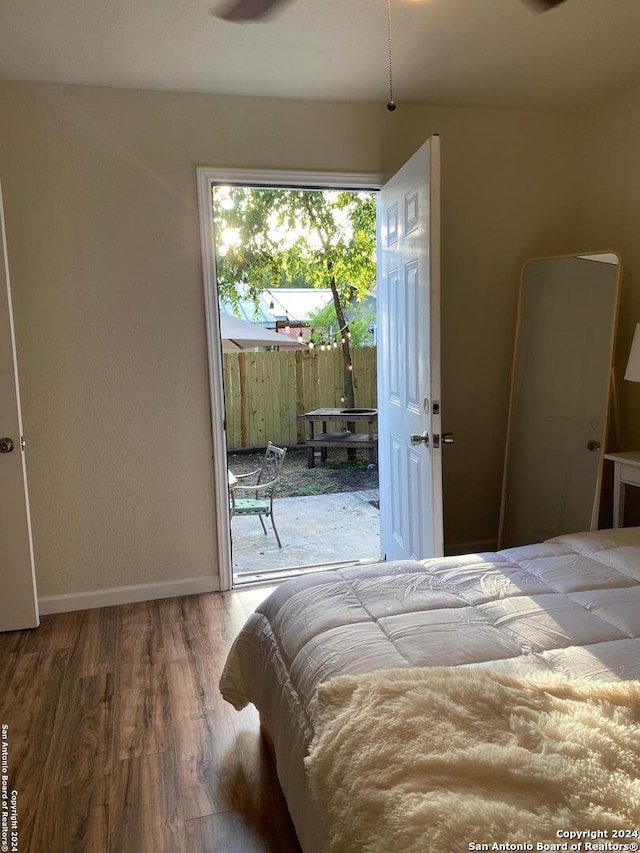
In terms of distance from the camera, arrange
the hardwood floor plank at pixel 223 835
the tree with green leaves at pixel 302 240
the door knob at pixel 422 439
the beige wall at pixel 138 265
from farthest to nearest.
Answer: the tree with green leaves at pixel 302 240
the beige wall at pixel 138 265
the door knob at pixel 422 439
the hardwood floor plank at pixel 223 835

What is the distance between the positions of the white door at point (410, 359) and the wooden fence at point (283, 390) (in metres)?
3.96

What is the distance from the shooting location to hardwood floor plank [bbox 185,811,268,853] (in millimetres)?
1632

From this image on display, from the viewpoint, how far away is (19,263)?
2.92 m

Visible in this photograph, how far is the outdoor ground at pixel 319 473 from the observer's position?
20.6 ft

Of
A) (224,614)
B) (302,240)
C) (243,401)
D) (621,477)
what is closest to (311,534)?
(224,614)

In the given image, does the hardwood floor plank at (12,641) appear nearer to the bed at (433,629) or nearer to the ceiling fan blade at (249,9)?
the bed at (433,629)

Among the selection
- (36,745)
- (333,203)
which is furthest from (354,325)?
(36,745)

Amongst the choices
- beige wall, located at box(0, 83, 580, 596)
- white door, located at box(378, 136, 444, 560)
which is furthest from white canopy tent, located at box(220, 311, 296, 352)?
beige wall, located at box(0, 83, 580, 596)

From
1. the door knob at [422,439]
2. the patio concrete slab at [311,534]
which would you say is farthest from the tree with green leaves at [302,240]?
the door knob at [422,439]

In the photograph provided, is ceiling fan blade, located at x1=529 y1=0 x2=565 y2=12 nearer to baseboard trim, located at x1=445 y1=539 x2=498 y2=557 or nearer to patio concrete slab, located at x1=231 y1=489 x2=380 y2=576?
baseboard trim, located at x1=445 y1=539 x2=498 y2=557

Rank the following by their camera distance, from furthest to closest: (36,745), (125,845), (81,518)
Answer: (81,518) → (36,745) → (125,845)

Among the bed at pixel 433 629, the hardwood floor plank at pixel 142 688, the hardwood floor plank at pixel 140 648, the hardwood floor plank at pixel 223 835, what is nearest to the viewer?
the bed at pixel 433 629

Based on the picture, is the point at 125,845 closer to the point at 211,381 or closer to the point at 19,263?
the point at 211,381

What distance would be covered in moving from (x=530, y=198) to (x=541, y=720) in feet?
10.3
